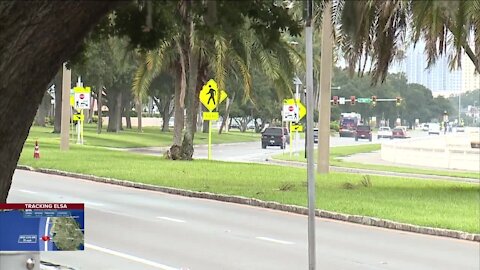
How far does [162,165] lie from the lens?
26.9 m

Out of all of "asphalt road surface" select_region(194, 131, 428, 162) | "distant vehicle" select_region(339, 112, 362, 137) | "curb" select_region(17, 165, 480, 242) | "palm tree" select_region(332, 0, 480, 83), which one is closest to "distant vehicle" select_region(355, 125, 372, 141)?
"distant vehicle" select_region(339, 112, 362, 137)

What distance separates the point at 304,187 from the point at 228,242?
28.0 ft

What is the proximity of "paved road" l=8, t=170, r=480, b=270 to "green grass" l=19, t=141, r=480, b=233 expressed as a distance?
120cm

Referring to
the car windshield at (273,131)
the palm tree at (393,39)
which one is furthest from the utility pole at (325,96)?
the car windshield at (273,131)

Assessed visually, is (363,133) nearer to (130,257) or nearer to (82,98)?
(82,98)

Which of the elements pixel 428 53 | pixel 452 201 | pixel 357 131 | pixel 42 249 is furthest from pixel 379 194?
pixel 357 131

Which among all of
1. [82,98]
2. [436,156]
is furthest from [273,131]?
[82,98]

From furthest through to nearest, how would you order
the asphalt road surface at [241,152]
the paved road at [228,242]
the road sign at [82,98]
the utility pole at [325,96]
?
1. the asphalt road surface at [241,152]
2. the road sign at [82,98]
3. the utility pole at [325,96]
4. the paved road at [228,242]

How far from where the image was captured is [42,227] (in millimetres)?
5008

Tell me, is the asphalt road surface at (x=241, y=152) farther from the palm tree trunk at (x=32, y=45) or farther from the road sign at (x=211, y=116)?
the palm tree trunk at (x=32, y=45)

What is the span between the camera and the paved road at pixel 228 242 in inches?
400

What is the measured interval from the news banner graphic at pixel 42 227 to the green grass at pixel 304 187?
9.43 m

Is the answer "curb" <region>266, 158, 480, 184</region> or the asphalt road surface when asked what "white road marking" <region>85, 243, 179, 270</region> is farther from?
the asphalt road surface

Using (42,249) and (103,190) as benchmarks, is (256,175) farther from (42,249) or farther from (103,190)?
(42,249)
